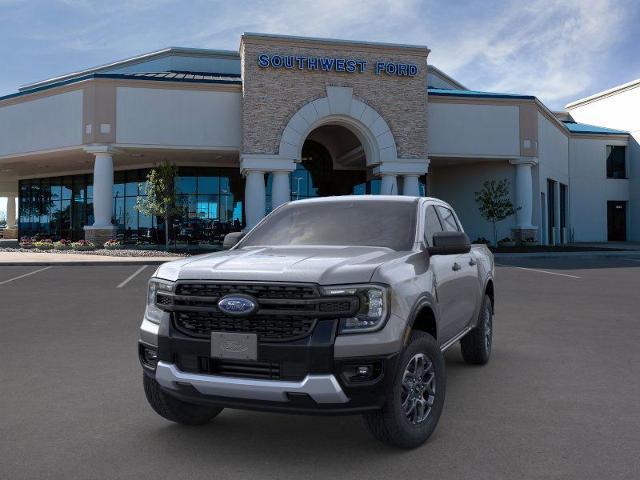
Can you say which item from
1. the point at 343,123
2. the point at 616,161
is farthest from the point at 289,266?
the point at 616,161

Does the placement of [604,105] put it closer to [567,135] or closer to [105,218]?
[567,135]

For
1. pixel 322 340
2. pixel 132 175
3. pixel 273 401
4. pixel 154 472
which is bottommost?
pixel 154 472

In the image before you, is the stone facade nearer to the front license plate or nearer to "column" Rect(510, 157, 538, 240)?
"column" Rect(510, 157, 538, 240)

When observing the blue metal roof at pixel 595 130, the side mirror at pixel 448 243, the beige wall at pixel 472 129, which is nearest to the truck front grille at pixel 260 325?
the side mirror at pixel 448 243

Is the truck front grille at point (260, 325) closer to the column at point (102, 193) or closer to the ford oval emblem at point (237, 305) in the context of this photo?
the ford oval emblem at point (237, 305)

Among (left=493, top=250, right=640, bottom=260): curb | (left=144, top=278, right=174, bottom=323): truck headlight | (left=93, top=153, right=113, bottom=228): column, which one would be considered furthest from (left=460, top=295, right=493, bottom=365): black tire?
(left=93, top=153, right=113, bottom=228): column

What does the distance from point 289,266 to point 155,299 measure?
107cm

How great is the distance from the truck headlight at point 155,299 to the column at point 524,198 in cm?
3074

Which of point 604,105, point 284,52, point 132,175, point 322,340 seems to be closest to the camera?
point 322,340

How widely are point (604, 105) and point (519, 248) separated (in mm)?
24128

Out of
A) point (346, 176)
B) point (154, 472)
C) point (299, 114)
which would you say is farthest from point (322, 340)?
point (346, 176)

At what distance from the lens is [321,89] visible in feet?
95.1

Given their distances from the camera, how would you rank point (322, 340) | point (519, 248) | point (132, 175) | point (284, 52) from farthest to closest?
point (132, 175) → point (519, 248) → point (284, 52) → point (322, 340)

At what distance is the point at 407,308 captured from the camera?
12.9 feet
